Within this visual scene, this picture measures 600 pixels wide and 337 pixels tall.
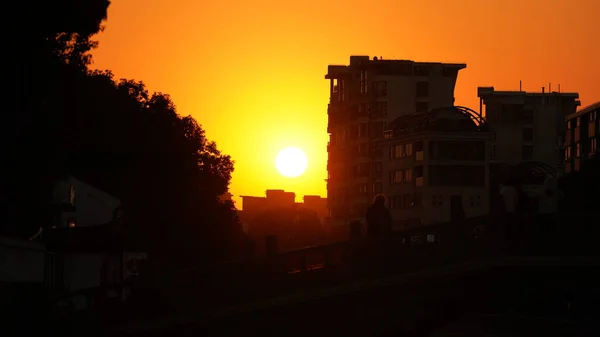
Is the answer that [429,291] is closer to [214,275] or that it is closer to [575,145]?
[214,275]

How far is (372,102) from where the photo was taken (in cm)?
16300

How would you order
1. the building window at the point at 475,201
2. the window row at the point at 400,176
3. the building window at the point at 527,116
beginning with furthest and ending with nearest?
the building window at the point at 527,116 < the window row at the point at 400,176 < the building window at the point at 475,201

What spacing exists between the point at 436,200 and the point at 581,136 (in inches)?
554

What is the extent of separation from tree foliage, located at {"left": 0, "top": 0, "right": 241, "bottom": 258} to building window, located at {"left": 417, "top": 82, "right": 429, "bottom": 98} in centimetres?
7223

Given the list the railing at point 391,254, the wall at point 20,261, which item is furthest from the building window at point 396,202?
the wall at point 20,261

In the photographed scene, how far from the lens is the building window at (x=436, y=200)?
136500 millimetres

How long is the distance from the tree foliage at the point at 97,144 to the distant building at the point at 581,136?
43051mm

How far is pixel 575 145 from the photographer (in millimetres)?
137250

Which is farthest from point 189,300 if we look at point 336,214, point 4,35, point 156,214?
point 336,214

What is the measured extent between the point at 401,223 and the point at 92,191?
3408 inches

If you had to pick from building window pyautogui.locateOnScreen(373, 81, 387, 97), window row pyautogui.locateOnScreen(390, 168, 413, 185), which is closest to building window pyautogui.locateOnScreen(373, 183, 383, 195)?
window row pyautogui.locateOnScreen(390, 168, 413, 185)

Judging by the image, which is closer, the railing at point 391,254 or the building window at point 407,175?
the railing at point 391,254

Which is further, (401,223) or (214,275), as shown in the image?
(401,223)

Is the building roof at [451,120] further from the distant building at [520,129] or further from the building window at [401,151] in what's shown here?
the distant building at [520,129]
